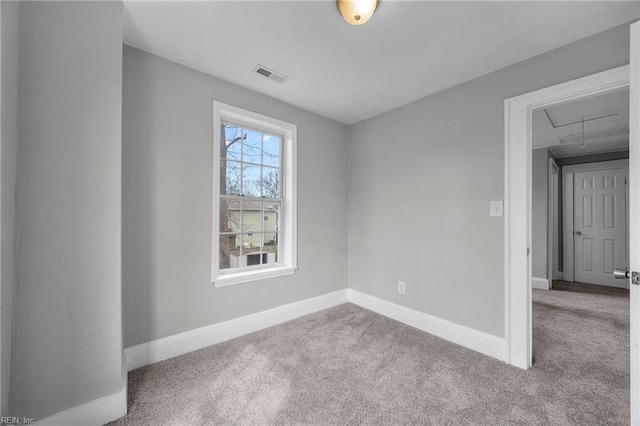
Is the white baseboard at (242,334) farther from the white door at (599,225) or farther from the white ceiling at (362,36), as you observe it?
the white door at (599,225)

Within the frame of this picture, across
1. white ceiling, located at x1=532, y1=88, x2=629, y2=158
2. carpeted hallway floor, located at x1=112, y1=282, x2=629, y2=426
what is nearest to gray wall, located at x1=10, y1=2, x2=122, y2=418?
carpeted hallway floor, located at x1=112, y1=282, x2=629, y2=426

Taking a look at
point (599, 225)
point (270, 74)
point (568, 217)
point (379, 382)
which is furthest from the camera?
point (568, 217)

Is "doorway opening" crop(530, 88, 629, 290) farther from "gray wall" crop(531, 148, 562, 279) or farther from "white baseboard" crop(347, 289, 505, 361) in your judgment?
"white baseboard" crop(347, 289, 505, 361)

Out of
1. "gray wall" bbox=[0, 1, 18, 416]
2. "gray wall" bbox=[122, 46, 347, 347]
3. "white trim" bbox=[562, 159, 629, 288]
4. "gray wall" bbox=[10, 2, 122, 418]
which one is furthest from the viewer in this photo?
"white trim" bbox=[562, 159, 629, 288]

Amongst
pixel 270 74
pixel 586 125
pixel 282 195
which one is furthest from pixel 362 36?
pixel 586 125

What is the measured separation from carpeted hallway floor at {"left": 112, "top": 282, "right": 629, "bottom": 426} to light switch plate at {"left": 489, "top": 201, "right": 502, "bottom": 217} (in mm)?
1190

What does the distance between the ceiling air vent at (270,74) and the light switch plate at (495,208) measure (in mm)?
2130

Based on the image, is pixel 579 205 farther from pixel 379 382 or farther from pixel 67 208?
pixel 67 208

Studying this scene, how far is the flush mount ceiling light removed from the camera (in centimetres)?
151

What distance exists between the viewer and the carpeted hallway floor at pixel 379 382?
154 cm

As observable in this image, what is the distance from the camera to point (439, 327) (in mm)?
2562

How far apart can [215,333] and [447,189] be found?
101 inches

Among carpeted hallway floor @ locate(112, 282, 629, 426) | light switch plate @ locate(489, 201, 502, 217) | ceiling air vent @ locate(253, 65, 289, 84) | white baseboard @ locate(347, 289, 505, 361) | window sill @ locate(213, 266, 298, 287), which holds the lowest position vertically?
carpeted hallway floor @ locate(112, 282, 629, 426)

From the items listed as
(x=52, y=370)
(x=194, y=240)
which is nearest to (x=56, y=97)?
(x=194, y=240)
